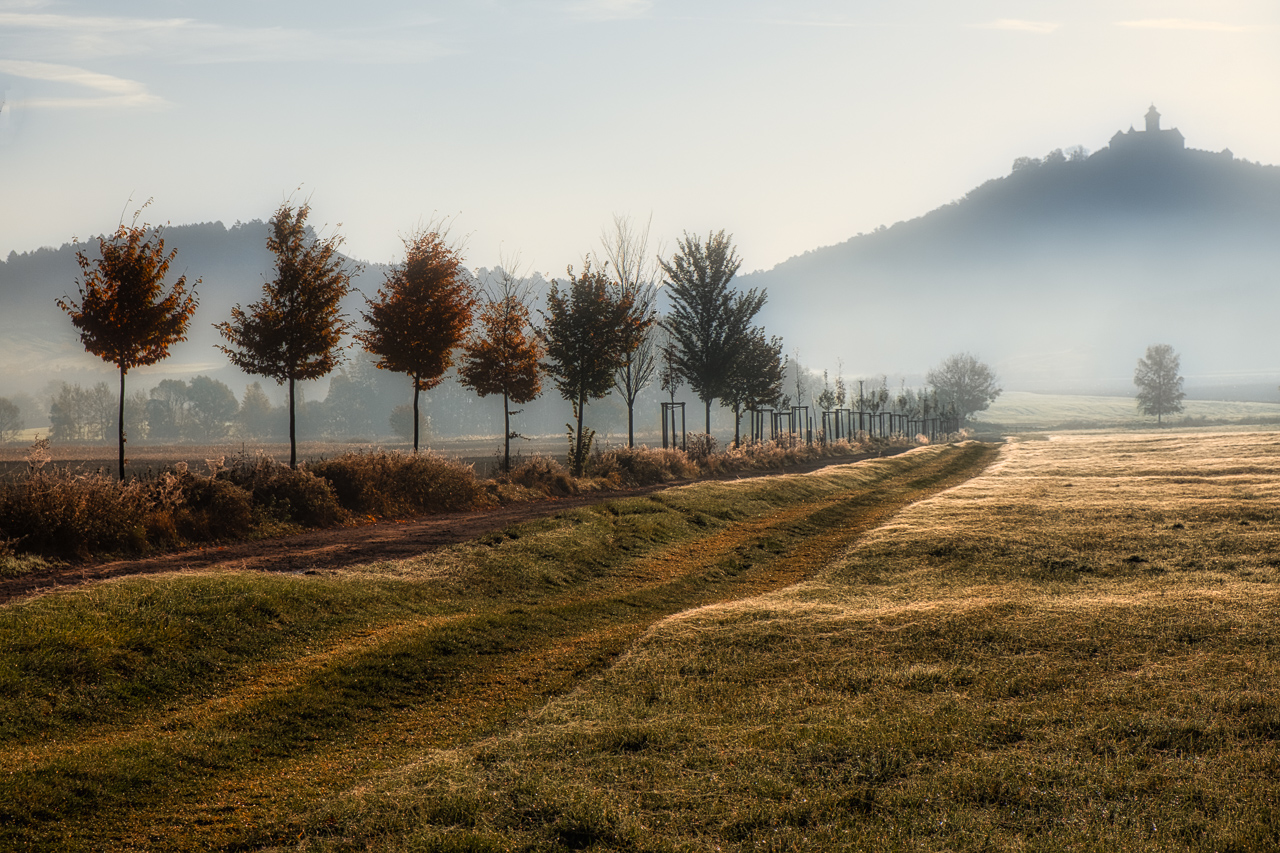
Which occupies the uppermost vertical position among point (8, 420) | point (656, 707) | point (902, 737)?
point (8, 420)

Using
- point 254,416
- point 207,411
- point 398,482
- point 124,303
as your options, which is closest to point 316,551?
point 398,482

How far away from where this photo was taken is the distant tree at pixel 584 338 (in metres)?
32.7

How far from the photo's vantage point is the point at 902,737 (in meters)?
6.42

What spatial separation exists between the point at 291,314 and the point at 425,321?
490 cm

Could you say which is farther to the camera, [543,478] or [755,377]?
[755,377]

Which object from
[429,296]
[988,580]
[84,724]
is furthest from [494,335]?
[84,724]

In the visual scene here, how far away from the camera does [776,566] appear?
52.9ft

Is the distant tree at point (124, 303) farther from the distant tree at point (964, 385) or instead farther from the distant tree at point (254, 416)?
the distant tree at point (254, 416)

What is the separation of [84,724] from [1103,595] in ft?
42.0

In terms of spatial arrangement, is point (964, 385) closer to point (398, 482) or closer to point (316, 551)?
point (398, 482)

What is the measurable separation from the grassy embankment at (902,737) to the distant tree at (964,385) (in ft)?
415

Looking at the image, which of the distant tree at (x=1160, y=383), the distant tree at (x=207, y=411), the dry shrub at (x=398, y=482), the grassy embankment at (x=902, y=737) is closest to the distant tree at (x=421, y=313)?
the dry shrub at (x=398, y=482)

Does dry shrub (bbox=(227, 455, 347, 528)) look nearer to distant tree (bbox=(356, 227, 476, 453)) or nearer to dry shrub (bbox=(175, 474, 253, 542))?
dry shrub (bbox=(175, 474, 253, 542))

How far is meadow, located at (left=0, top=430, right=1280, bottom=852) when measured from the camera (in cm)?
529
